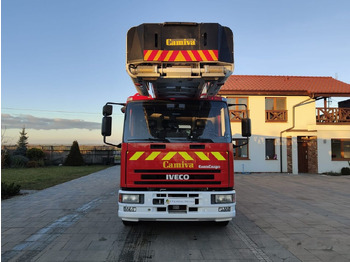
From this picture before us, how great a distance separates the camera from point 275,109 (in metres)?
Result: 17.3

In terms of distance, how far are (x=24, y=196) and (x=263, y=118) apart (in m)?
14.1

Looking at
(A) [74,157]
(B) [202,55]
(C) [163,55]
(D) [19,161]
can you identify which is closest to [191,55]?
(B) [202,55]

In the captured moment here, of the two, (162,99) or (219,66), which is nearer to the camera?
(219,66)

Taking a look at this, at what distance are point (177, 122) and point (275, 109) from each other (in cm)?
1418

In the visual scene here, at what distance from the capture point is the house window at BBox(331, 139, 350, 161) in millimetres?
16781

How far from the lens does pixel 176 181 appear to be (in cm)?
445

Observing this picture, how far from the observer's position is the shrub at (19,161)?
21250 millimetres

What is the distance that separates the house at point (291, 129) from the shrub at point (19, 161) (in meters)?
17.3

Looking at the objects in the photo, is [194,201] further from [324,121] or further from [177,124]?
[324,121]

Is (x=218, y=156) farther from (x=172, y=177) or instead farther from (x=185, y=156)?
(x=172, y=177)

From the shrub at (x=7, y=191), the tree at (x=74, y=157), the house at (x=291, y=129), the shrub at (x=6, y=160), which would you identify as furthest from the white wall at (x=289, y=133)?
the shrub at (x=6, y=160)

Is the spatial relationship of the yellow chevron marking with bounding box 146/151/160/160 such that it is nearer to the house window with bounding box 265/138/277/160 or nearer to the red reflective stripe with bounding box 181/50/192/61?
the red reflective stripe with bounding box 181/50/192/61

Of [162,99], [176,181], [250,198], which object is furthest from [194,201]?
[250,198]

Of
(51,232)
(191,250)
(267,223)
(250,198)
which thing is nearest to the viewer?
(191,250)
